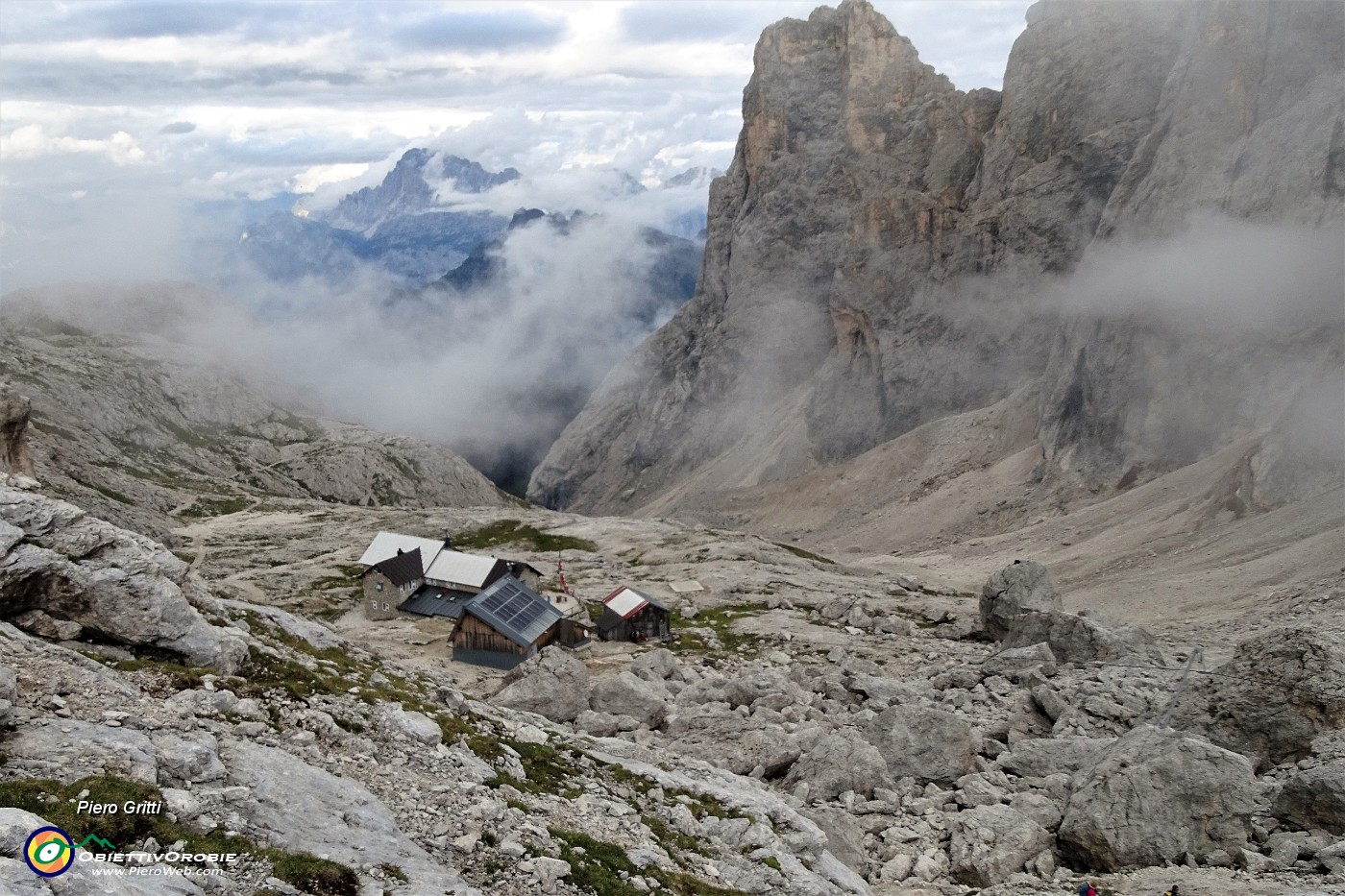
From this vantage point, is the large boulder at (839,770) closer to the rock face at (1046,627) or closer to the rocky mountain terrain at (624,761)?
the rocky mountain terrain at (624,761)

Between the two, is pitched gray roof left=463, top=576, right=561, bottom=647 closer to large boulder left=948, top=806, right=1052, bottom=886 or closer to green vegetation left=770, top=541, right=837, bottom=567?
large boulder left=948, top=806, right=1052, bottom=886

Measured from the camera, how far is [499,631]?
188ft

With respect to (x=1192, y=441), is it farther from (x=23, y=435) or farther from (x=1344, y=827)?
(x=23, y=435)

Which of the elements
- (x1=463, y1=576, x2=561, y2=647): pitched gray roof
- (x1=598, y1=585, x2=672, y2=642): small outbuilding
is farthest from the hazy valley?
(x1=463, y1=576, x2=561, y2=647): pitched gray roof

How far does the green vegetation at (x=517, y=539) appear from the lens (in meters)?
118

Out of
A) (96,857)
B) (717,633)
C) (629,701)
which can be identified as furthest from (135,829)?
(717,633)

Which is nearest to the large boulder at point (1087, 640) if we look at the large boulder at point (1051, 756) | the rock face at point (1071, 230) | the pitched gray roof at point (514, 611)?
the large boulder at point (1051, 756)

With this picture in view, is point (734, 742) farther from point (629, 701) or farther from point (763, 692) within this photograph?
point (629, 701)

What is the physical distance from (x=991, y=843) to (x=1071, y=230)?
147 metres

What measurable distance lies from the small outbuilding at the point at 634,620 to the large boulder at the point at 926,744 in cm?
3144

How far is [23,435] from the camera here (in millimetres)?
88812

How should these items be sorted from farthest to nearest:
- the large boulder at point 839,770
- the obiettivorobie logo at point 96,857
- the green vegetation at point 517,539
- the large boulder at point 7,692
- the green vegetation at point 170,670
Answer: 1. the green vegetation at point 517,539
2. the large boulder at point 839,770
3. the green vegetation at point 170,670
4. the large boulder at point 7,692
5. the obiettivorobie logo at point 96,857

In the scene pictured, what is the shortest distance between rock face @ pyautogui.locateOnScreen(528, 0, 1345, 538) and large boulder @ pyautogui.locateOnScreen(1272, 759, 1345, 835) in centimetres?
6494

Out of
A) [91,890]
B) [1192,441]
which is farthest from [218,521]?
[91,890]
